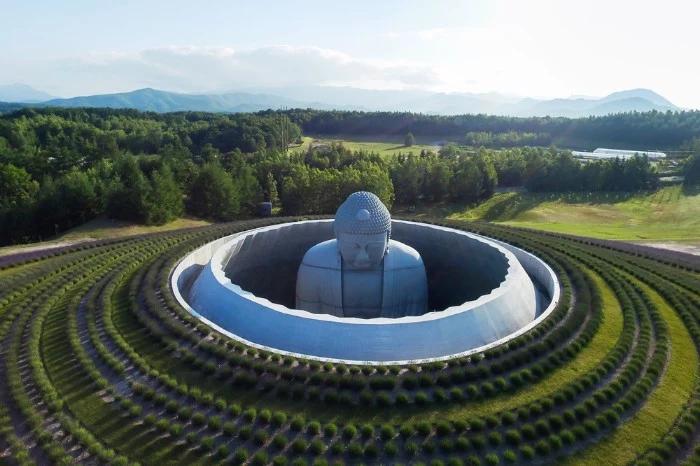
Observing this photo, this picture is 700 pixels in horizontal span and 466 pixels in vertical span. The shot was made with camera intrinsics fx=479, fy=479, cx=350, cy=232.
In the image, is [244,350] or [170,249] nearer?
[244,350]

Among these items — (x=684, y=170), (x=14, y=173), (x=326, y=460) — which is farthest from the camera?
(x=684, y=170)

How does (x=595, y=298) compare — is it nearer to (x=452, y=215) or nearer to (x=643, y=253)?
(x=643, y=253)

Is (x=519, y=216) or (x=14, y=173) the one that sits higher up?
(x=14, y=173)

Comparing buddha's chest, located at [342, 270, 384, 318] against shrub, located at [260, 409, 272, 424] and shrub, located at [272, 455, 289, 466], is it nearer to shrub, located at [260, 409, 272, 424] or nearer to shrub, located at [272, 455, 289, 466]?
shrub, located at [260, 409, 272, 424]

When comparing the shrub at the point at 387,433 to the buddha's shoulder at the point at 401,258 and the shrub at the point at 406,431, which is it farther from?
the buddha's shoulder at the point at 401,258

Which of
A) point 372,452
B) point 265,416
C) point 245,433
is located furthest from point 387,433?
point 245,433

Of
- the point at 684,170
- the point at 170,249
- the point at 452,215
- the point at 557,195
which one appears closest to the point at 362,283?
the point at 170,249
